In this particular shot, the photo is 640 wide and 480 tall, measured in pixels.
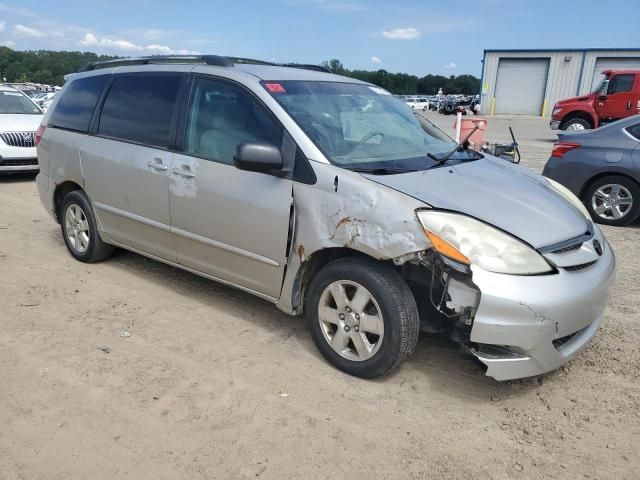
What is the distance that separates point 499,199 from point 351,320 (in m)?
1.13

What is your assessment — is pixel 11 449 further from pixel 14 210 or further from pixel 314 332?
pixel 14 210

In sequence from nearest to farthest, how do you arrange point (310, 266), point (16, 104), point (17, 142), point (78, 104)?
point (310, 266) < point (78, 104) < point (17, 142) < point (16, 104)

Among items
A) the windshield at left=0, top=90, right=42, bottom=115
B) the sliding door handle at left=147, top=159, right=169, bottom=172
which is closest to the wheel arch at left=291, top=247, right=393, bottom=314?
the sliding door handle at left=147, top=159, right=169, bottom=172

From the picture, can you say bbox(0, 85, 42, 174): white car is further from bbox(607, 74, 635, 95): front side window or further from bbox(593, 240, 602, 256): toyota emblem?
bbox(607, 74, 635, 95): front side window

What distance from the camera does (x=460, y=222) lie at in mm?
2852

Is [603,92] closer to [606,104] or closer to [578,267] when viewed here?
[606,104]

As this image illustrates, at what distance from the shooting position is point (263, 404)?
2979mm

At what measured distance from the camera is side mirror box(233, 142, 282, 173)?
3.25m

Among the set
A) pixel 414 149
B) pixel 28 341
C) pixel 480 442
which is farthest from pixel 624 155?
pixel 28 341

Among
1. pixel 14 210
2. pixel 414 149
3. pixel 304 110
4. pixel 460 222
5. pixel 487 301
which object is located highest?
pixel 304 110

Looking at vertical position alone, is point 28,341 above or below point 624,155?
below

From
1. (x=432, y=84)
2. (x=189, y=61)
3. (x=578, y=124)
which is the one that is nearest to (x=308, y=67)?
(x=189, y=61)

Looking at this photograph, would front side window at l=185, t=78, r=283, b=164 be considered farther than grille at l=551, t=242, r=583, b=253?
Yes

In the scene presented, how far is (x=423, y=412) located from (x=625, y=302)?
2.39 meters
